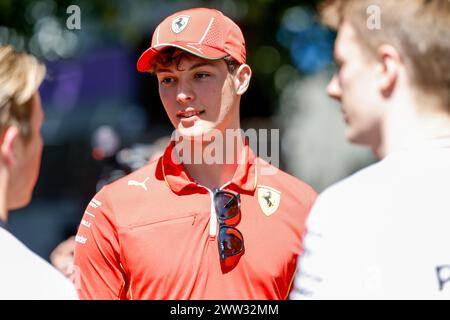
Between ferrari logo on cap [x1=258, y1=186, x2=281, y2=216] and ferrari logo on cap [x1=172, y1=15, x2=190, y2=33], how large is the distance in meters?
0.79

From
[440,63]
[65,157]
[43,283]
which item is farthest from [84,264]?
[65,157]

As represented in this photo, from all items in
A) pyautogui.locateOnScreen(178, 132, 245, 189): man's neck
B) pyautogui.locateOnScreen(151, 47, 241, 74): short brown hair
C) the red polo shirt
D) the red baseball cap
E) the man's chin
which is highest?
the red baseball cap

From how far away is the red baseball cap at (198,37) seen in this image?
137 inches

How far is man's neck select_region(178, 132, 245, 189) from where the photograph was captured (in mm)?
3566

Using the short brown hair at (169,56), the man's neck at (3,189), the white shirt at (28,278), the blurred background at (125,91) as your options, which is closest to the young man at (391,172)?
the white shirt at (28,278)

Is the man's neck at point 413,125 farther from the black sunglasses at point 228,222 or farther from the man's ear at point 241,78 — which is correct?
the man's ear at point 241,78

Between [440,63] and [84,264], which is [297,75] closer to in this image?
[84,264]

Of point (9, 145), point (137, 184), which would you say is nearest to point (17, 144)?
point (9, 145)

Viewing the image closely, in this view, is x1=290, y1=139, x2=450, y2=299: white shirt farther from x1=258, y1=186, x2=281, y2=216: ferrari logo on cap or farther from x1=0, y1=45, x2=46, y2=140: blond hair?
x1=258, y1=186, x2=281, y2=216: ferrari logo on cap

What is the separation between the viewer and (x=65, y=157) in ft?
42.9

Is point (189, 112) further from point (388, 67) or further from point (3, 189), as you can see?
point (388, 67)

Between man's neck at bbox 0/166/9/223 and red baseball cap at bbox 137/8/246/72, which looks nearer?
man's neck at bbox 0/166/9/223

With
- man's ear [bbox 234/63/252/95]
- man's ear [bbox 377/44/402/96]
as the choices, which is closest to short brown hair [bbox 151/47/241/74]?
man's ear [bbox 234/63/252/95]
